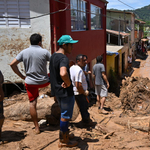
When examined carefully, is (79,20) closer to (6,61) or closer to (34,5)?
(34,5)

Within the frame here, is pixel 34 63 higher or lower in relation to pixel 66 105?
higher

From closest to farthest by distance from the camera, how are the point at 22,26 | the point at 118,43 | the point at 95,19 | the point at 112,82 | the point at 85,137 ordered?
1. the point at 85,137
2. the point at 22,26
3. the point at 95,19
4. the point at 112,82
5. the point at 118,43

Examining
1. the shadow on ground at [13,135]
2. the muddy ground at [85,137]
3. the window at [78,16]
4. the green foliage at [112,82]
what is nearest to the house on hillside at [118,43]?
the green foliage at [112,82]


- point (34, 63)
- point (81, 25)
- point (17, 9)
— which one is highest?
point (17, 9)

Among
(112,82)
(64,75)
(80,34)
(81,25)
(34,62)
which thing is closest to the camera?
(64,75)

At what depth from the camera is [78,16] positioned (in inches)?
376

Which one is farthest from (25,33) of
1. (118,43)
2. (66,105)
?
(118,43)

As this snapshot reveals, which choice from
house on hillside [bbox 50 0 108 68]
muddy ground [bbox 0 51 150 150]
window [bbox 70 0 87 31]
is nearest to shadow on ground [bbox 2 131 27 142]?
muddy ground [bbox 0 51 150 150]

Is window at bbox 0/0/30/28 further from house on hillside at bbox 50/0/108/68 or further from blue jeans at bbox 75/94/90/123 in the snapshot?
blue jeans at bbox 75/94/90/123

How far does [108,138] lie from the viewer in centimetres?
398

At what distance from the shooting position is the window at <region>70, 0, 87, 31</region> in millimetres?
8663

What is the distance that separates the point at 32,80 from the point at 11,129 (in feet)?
3.95

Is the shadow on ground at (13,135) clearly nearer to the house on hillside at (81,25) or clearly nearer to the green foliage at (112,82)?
the house on hillside at (81,25)

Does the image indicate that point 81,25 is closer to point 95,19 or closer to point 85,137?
point 95,19
